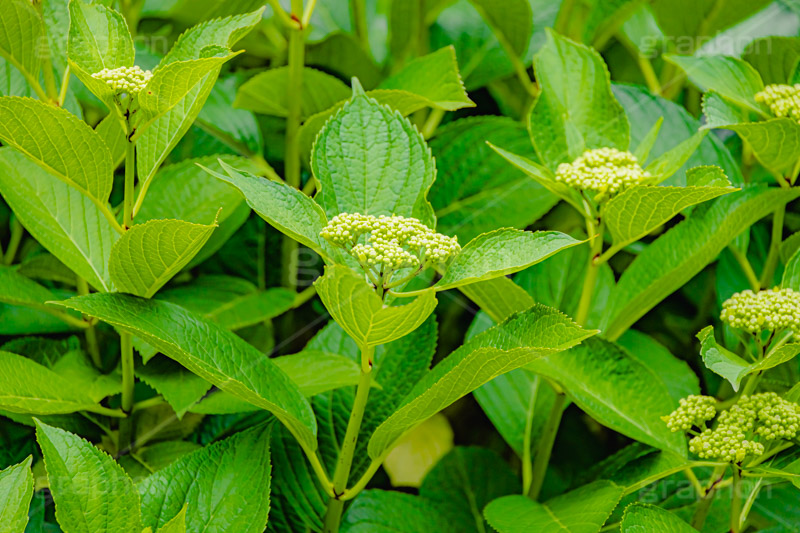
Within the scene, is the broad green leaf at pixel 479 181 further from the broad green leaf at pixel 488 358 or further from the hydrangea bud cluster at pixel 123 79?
the hydrangea bud cluster at pixel 123 79

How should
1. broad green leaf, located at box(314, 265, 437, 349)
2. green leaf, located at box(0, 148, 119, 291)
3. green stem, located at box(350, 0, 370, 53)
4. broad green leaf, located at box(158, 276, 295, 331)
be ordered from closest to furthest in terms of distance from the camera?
broad green leaf, located at box(314, 265, 437, 349), green leaf, located at box(0, 148, 119, 291), broad green leaf, located at box(158, 276, 295, 331), green stem, located at box(350, 0, 370, 53)

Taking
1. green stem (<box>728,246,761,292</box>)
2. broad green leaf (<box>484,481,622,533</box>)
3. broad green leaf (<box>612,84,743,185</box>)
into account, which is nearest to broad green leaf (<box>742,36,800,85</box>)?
broad green leaf (<box>612,84,743,185</box>)

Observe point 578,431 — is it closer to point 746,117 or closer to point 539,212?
point 539,212

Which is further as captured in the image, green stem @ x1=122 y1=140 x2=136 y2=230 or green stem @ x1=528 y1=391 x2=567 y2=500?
green stem @ x1=528 y1=391 x2=567 y2=500

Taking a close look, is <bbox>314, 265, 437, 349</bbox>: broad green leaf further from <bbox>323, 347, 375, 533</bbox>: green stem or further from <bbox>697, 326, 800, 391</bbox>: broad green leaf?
<bbox>697, 326, 800, 391</bbox>: broad green leaf

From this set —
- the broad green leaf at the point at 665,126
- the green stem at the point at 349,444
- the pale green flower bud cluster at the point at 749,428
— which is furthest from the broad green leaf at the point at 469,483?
the broad green leaf at the point at 665,126
